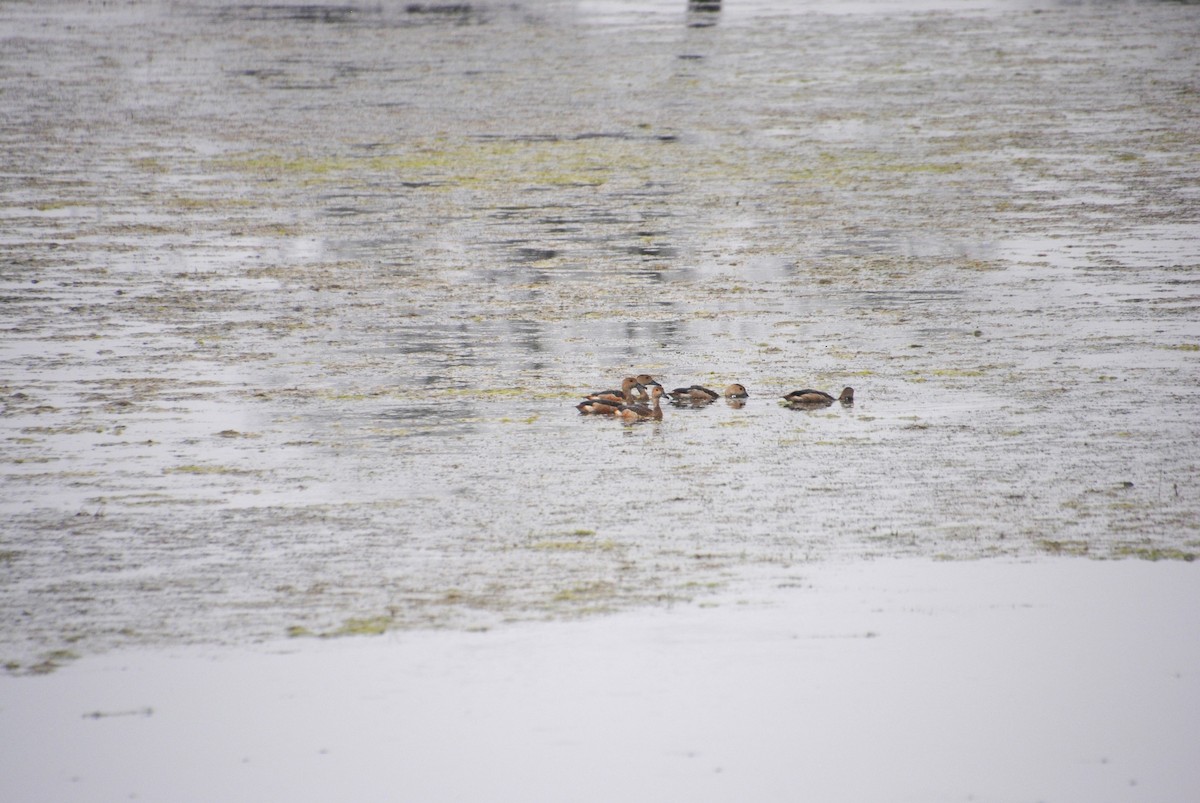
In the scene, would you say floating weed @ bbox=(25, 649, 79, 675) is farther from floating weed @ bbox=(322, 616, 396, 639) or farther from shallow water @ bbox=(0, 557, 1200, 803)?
floating weed @ bbox=(322, 616, 396, 639)

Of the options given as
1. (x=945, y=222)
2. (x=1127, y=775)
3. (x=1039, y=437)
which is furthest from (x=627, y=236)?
(x=1127, y=775)

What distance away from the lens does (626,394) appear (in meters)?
10.1

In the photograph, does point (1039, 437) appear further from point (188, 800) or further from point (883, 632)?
point (188, 800)

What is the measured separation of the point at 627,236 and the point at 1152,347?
5.63m

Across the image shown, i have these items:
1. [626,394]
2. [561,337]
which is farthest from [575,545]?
[561,337]

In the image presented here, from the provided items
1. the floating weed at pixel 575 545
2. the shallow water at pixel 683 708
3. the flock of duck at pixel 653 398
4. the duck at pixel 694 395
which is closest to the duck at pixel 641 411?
the flock of duck at pixel 653 398

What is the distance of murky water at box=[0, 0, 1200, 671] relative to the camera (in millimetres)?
7984

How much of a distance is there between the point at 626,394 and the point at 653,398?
0.21 meters

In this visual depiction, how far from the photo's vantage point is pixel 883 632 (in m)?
7.21

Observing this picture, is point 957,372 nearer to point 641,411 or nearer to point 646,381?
point 646,381

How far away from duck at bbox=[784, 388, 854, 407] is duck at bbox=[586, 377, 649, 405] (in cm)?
89

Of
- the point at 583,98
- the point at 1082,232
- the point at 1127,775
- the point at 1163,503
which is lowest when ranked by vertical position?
the point at 1127,775

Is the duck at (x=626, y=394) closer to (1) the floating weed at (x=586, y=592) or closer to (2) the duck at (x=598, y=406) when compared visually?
(2) the duck at (x=598, y=406)

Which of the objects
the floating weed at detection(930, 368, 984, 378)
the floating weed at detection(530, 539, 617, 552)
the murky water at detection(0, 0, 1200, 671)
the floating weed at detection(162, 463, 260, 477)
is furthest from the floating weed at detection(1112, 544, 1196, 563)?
the floating weed at detection(162, 463, 260, 477)
